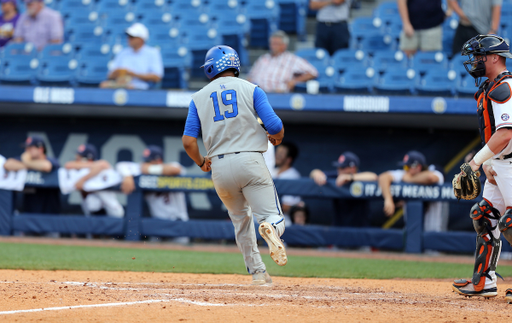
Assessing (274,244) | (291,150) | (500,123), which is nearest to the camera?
(500,123)

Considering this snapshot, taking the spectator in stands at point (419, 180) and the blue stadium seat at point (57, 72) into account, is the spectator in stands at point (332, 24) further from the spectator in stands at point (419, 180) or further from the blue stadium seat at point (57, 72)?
the blue stadium seat at point (57, 72)

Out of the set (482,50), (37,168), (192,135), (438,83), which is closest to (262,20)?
(438,83)

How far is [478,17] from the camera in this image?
8898 millimetres

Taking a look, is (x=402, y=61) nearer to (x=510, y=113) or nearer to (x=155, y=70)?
(x=155, y=70)

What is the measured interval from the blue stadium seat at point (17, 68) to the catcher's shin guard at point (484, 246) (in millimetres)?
7656

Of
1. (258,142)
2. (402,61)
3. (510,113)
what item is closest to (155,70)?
(402,61)

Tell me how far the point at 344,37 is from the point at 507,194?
646 centimetres

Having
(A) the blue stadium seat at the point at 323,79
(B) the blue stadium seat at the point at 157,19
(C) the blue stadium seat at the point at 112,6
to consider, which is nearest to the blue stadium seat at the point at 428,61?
(A) the blue stadium seat at the point at 323,79

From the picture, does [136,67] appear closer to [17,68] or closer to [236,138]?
[17,68]

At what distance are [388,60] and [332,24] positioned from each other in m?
1.19

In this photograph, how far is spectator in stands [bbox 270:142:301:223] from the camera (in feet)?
29.1

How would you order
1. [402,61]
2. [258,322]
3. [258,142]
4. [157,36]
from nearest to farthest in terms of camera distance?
[258,322] < [258,142] < [402,61] < [157,36]

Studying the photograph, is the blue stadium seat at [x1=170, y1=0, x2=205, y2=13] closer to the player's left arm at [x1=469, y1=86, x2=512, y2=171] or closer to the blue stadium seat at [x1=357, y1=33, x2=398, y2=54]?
the blue stadium seat at [x1=357, y1=33, x2=398, y2=54]

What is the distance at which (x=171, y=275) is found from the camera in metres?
5.40
